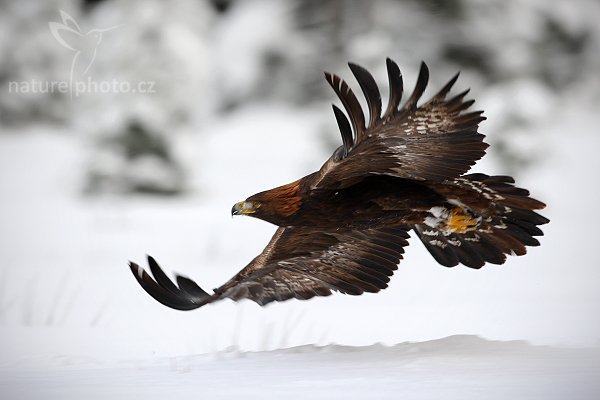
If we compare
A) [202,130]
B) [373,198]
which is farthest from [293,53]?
[373,198]

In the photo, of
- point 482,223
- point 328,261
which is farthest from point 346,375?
point 482,223

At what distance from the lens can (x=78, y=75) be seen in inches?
397

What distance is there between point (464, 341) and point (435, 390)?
0.70m

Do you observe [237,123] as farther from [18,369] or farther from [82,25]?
[18,369]

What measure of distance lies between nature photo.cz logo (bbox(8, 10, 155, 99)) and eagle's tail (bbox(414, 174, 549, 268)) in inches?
234

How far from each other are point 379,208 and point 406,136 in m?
0.41

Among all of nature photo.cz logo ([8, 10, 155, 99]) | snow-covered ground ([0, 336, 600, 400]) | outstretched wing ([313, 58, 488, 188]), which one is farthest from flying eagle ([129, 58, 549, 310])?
nature photo.cz logo ([8, 10, 155, 99])

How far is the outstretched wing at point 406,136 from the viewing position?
301 cm

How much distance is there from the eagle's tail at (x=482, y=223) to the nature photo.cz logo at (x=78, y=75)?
5934mm

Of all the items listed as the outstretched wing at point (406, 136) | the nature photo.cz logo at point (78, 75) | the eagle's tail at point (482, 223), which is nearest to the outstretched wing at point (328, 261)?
the eagle's tail at point (482, 223)

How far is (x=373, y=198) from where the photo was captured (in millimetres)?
3285

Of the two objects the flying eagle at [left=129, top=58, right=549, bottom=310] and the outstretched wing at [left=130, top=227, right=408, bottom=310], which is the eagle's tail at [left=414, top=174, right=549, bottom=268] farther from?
the outstretched wing at [left=130, top=227, right=408, bottom=310]

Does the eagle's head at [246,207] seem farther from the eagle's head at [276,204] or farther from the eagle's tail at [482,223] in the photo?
the eagle's tail at [482,223]

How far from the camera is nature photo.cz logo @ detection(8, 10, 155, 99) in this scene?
29.1 ft
